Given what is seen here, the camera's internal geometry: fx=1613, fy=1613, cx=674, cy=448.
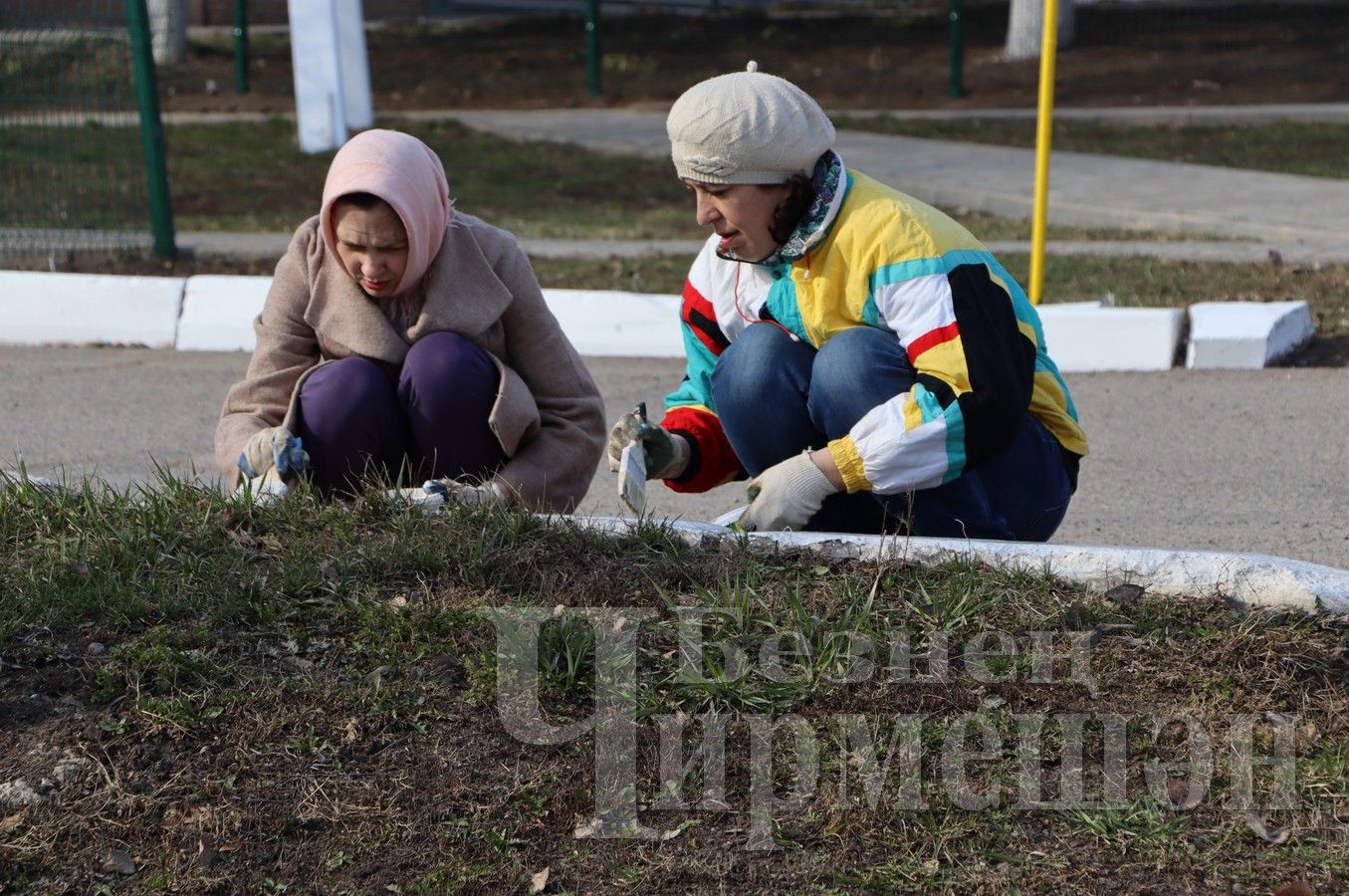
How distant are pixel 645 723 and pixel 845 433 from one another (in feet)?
2.89

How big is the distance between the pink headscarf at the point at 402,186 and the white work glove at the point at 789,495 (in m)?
0.87

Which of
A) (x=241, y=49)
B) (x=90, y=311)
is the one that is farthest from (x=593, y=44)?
(x=90, y=311)

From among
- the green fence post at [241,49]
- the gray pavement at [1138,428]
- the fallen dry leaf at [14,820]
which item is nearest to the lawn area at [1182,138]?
the gray pavement at [1138,428]

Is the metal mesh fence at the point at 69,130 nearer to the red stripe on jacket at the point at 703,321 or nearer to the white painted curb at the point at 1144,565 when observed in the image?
the red stripe on jacket at the point at 703,321

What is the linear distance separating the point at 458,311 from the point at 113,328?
360 cm

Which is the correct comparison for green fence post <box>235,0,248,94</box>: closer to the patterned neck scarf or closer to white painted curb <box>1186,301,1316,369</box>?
white painted curb <box>1186,301,1316,369</box>

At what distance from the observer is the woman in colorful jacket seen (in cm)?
285

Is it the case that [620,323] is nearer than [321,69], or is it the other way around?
[620,323]

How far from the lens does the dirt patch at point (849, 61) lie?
15406 millimetres

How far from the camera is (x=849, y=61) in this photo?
58.1 ft

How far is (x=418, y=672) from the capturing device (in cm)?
248

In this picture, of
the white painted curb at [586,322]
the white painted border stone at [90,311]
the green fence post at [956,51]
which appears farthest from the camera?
the green fence post at [956,51]

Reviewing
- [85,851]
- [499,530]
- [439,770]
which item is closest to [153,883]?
[85,851]

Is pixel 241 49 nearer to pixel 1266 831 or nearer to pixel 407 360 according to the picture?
pixel 407 360
